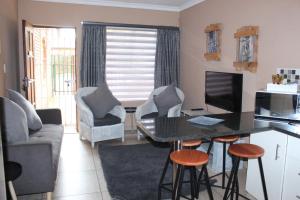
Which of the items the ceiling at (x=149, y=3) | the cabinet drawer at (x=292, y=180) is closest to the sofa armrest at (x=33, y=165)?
the cabinet drawer at (x=292, y=180)

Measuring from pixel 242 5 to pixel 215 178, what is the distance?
7.65 feet

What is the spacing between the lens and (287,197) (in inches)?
96.5

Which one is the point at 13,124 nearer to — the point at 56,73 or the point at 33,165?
the point at 33,165

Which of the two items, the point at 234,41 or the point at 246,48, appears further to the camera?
the point at 234,41

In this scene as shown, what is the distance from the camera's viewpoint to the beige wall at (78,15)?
16.1 ft

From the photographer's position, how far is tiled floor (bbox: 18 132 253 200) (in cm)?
295

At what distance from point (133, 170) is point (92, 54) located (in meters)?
2.55

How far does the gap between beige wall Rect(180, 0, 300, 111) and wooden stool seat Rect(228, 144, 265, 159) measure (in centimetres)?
111

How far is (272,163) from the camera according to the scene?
2.61 m

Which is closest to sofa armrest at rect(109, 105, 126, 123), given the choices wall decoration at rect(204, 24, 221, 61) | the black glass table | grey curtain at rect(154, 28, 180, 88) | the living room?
the living room

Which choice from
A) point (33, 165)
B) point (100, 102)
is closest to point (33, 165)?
point (33, 165)

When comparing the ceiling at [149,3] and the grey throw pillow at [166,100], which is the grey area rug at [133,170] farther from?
the ceiling at [149,3]

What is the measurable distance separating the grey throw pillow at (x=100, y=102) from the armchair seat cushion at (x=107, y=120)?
11 centimetres

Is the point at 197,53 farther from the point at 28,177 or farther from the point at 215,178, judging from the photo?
the point at 28,177
